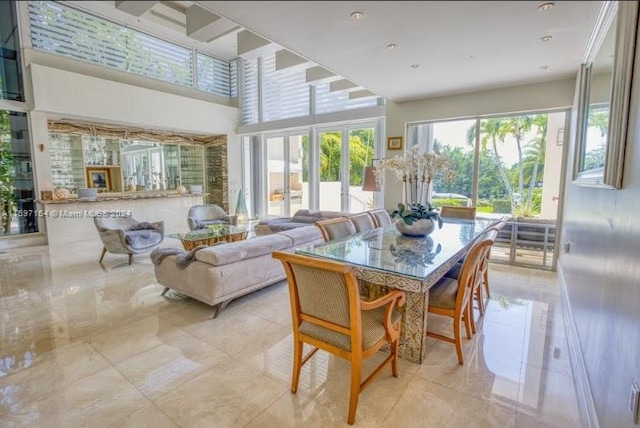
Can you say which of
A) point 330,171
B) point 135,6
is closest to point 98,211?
point 330,171

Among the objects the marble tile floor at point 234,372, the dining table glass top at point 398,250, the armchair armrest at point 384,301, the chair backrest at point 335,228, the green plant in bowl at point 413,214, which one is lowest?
the marble tile floor at point 234,372

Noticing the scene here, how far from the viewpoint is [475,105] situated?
185 inches

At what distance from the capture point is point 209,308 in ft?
10.3

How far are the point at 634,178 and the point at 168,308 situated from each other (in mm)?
3546

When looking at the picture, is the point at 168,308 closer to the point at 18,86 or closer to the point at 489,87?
the point at 489,87

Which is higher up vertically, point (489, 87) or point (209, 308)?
point (489, 87)

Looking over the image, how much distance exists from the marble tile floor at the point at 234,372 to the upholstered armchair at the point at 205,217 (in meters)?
2.43

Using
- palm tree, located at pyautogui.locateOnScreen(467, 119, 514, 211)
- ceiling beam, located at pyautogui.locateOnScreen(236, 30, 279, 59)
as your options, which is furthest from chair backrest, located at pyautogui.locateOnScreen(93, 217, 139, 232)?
palm tree, located at pyautogui.locateOnScreen(467, 119, 514, 211)

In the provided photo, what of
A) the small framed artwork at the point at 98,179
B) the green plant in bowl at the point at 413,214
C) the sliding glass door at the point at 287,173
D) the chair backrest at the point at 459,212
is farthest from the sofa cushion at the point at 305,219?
the small framed artwork at the point at 98,179

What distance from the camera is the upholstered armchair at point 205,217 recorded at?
18.8 feet


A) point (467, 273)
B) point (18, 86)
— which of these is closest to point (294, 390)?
point (467, 273)

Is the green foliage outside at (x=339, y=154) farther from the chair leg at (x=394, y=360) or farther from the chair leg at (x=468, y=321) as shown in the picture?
the chair leg at (x=394, y=360)

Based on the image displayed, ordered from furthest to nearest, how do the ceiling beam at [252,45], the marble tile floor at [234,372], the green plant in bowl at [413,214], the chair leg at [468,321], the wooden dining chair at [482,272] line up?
the ceiling beam at [252,45], the green plant in bowl at [413,214], the chair leg at [468,321], the wooden dining chair at [482,272], the marble tile floor at [234,372]

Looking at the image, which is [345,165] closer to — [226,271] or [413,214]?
[413,214]
